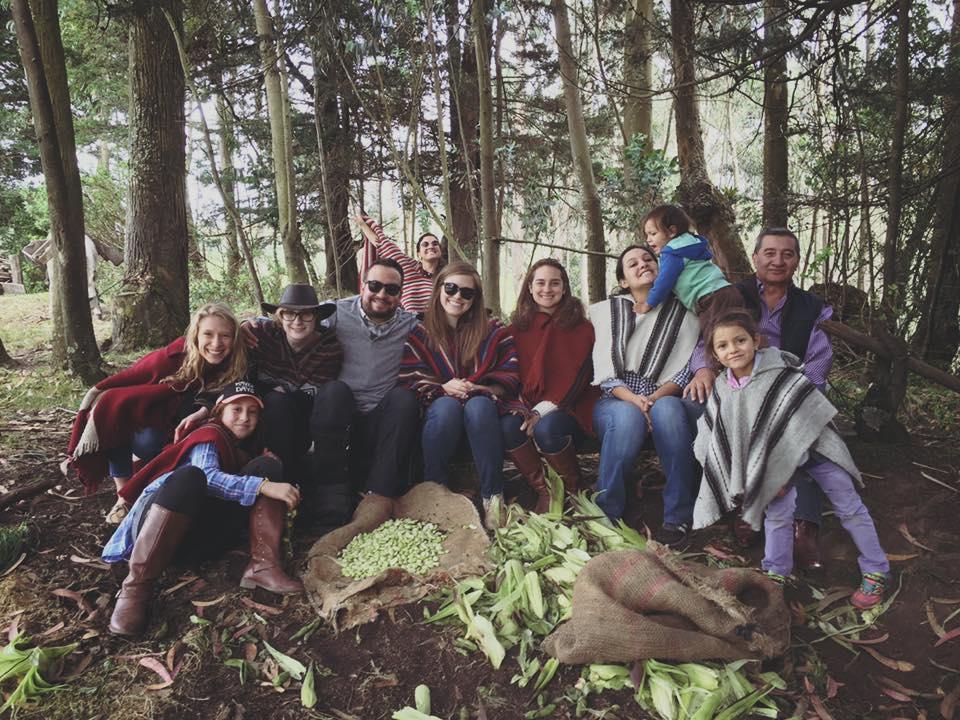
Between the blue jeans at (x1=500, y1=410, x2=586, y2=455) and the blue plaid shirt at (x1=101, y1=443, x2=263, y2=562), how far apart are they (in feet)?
4.27

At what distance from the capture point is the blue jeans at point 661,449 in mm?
3025

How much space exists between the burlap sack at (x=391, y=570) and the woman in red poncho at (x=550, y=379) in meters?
0.46

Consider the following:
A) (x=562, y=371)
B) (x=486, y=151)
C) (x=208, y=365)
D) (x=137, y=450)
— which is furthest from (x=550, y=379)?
(x=486, y=151)

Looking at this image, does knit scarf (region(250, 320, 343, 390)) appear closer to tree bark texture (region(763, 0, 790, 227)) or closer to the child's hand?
the child's hand

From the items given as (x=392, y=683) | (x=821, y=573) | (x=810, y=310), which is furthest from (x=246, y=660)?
(x=810, y=310)

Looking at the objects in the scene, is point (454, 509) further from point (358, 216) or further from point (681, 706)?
point (358, 216)

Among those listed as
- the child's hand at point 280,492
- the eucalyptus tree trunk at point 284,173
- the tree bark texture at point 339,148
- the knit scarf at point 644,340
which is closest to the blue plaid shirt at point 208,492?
the child's hand at point 280,492

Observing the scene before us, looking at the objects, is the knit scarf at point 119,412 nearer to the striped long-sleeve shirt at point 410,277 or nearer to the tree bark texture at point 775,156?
the striped long-sleeve shirt at point 410,277

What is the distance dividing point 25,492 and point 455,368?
2521 millimetres

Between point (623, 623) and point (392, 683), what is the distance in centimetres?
88

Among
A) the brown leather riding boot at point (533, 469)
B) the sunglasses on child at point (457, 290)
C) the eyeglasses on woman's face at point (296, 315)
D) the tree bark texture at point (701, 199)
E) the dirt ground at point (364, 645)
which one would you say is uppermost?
the tree bark texture at point (701, 199)

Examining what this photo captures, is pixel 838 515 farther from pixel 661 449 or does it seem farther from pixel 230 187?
pixel 230 187

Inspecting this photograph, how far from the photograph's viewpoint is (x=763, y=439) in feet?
8.93

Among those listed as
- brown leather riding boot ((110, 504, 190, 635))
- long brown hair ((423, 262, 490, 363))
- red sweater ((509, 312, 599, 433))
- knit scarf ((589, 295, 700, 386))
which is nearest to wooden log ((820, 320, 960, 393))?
knit scarf ((589, 295, 700, 386))
